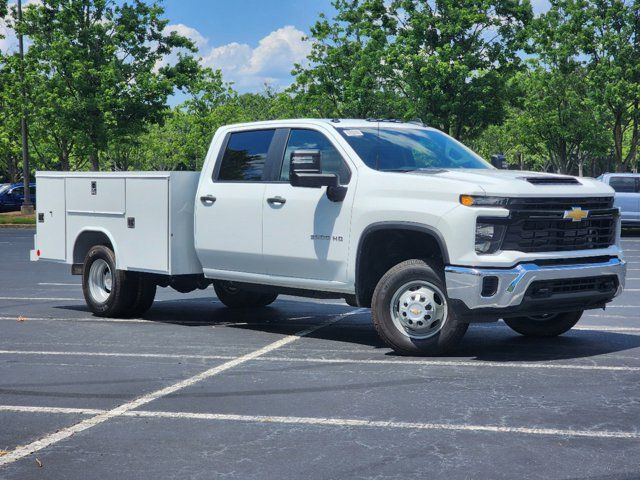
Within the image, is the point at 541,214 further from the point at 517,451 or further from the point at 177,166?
the point at 177,166

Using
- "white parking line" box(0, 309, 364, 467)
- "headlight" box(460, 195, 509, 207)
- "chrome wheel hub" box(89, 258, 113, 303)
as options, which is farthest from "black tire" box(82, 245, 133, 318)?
"headlight" box(460, 195, 509, 207)

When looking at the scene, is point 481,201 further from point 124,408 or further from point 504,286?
point 124,408

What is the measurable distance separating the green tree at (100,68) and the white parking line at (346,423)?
32.8 m

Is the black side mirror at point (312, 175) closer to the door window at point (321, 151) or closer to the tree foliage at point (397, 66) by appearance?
the door window at point (321, 151)

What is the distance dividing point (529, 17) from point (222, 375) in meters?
36.6

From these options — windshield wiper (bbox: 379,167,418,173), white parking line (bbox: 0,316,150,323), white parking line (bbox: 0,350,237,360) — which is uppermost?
windshield wiper (bbox: 379,167,418,173)

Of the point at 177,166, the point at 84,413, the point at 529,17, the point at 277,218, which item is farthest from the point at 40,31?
the point at 177,166

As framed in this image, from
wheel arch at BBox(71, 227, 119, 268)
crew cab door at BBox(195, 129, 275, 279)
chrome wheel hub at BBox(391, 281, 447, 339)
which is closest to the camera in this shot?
chrome wheel hub at BBox(391, 281, 447, 339)

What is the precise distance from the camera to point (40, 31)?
1593 inches

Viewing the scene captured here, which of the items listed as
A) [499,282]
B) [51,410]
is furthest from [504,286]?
[51,410]

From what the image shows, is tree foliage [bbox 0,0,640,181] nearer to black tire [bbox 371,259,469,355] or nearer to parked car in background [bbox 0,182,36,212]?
parked car in background [bbox 0,182,36,212]

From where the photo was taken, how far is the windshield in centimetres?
894

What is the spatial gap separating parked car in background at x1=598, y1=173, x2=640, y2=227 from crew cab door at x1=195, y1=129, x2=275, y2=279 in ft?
68.6

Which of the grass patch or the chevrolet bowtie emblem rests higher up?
the chevrolet bowtie emblem
